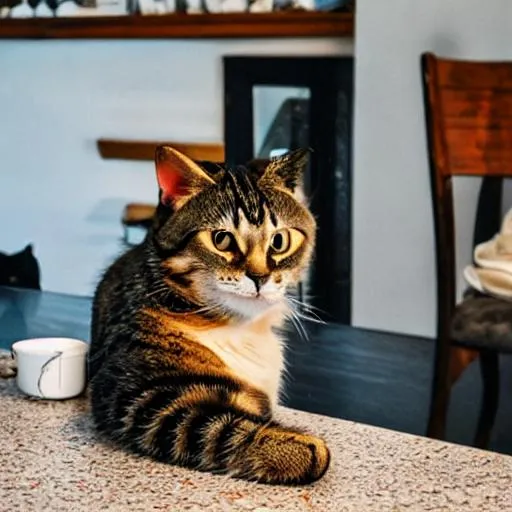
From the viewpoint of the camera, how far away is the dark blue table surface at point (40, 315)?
9.53 ft

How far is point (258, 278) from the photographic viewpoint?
790 millimetres

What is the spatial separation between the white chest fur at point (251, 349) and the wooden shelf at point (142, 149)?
2.28 meters

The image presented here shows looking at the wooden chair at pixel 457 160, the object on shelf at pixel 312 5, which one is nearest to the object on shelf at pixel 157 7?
the object on shelf at pixel 312 5

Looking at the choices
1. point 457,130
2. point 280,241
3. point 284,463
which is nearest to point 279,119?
point 457,130

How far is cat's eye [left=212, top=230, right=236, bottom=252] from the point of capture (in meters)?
0.79

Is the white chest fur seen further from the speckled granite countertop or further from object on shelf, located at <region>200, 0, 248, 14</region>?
object on shelf, located at <region>200, 0, 248, 14</region>

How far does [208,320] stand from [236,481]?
5.8 inches

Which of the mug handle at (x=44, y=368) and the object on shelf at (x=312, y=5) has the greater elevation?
the object on shelf at (x=312, y=5)

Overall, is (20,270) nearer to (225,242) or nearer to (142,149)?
(142,149)

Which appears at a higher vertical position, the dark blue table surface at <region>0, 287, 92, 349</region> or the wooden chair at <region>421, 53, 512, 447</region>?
the wooden chair at <region>421, 53, 512, 447</region>

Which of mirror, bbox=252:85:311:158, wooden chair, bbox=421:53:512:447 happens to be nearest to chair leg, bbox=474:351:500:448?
wooden chair, bbox=421:53:512:447

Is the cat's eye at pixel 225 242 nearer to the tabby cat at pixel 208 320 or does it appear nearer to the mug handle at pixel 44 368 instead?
the tabby cat at pixel 208 320

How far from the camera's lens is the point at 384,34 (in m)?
2.74

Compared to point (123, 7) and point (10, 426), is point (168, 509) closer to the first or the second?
point (10, 426)
